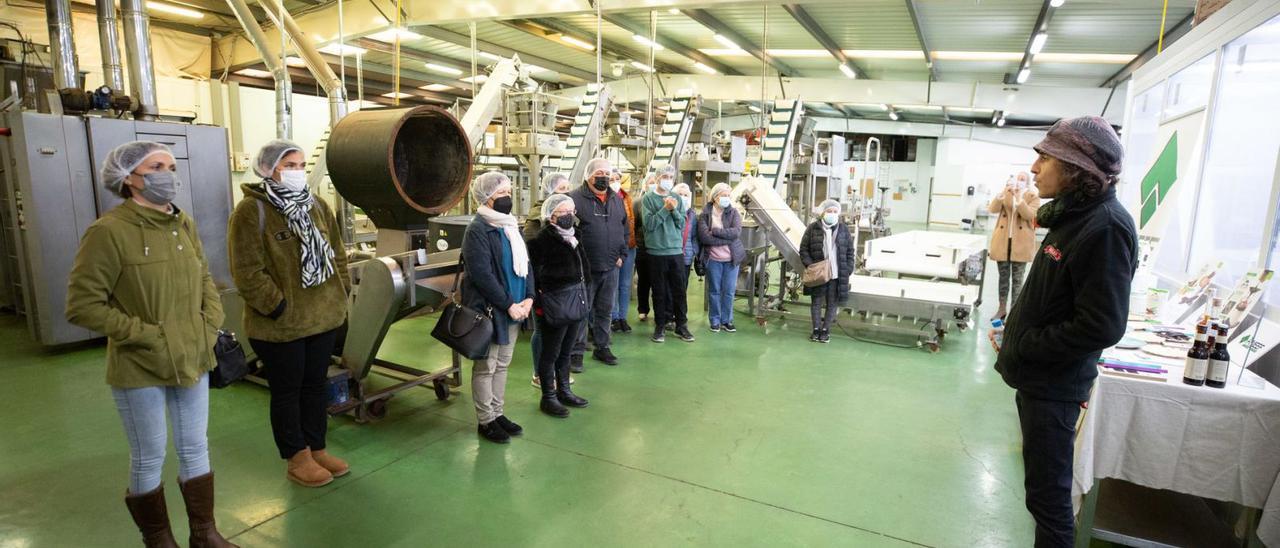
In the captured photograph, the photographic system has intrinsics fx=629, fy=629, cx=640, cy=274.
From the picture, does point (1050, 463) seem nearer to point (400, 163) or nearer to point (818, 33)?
point (400, 163)

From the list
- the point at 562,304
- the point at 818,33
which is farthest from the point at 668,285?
the point at 818,33

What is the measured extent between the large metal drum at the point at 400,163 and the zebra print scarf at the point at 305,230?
1.42ft

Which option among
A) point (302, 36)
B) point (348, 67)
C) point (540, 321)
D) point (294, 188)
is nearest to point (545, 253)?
point (540, 321)

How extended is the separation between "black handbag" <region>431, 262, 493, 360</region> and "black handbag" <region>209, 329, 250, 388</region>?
86 centimetres

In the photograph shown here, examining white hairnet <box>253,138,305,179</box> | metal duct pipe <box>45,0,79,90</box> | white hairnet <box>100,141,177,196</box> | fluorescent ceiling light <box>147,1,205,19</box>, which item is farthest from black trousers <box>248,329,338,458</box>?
fluorescent ceiling light <box>147,1,205,19</box>

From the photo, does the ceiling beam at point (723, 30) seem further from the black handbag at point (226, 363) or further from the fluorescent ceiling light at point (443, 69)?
the black handbag at point (226, 363)

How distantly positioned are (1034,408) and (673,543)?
139 centimetres

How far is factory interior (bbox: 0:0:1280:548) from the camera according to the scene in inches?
79.2

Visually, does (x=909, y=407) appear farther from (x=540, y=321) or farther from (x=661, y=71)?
(x=661, y=71)

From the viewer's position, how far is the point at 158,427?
2.08 meters

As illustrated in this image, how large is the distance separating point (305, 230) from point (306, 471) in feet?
3.70

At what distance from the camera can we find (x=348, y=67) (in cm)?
1198

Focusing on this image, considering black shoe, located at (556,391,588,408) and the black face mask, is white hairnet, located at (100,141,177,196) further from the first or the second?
black shoe, located at (556,391,588,408)

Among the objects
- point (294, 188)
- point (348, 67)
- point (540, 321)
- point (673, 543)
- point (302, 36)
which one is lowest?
point (673, 543)
